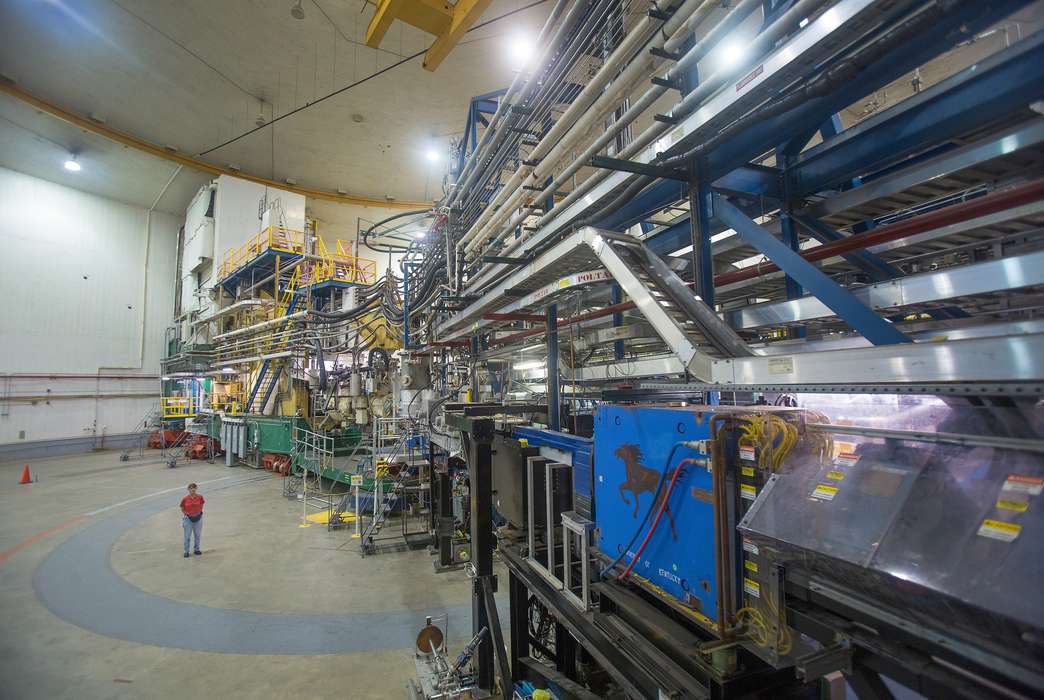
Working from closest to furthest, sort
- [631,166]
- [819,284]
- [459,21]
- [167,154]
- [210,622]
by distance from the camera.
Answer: [819,284] → [631,166] → [210,622] → [459,21] → [167,154]

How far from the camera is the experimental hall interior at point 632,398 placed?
1.33 meters

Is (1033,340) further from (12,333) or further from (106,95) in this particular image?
(12,333)

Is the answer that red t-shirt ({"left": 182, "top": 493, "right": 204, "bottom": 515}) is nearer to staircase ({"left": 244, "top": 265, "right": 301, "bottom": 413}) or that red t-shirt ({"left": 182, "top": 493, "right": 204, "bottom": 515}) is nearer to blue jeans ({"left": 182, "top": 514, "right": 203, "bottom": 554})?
blue jeans ({"left": 182, "top": 514, "right": 203, "bottom": 554})

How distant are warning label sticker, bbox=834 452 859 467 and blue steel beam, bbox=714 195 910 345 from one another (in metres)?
0.75

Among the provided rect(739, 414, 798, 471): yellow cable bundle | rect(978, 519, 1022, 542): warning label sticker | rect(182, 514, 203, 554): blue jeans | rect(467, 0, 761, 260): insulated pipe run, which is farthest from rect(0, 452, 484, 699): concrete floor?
rect(467, 0, 761, 260): insulated pipe run

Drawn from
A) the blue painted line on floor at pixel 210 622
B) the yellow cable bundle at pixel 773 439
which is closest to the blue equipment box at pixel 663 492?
the yellow cable bundle at pixel 773 439

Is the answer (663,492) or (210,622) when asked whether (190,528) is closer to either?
(210,622)

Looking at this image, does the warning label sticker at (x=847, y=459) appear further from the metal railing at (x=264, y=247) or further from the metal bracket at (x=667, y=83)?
the metal railing at (x=264, y=247)

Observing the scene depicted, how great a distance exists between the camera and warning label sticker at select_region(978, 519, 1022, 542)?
40.8 inches

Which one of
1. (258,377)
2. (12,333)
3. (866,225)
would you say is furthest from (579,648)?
(12,333)

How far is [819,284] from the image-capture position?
85.6 inches

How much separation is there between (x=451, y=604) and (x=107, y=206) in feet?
74.1

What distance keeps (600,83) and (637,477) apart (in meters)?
2.23

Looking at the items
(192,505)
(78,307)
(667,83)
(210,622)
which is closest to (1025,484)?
(667,83)
